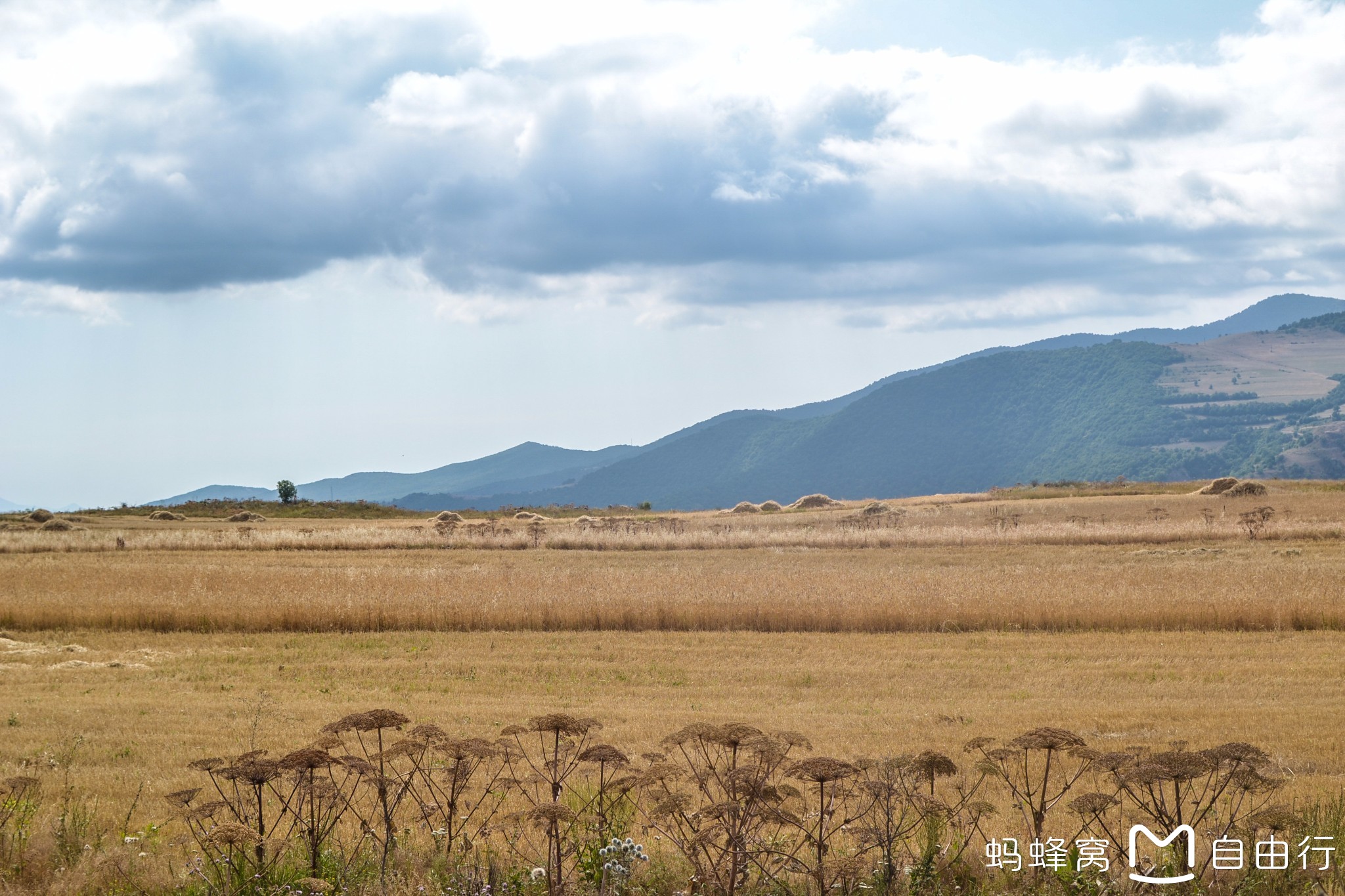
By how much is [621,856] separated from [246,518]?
7085cm

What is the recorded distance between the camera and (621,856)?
668 centimetres

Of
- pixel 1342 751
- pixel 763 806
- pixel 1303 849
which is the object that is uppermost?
pixel 763 806

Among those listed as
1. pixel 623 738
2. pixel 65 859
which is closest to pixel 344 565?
pixel 623 738

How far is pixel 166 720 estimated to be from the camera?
1434 cm

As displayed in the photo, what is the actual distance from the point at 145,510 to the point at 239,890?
265ft

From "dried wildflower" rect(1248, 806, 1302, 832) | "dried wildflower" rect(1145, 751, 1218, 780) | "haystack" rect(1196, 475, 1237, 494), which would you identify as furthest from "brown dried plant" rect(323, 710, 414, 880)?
"haystack" rect(1196, 475, 1237, 494)

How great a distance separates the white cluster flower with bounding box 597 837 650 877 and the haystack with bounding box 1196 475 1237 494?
68.1 metres

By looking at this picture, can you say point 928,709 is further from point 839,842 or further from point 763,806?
point 763,806

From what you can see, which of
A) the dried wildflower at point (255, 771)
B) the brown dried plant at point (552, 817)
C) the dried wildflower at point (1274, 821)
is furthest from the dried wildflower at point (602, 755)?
the dried wildflower at point (1274, 821)

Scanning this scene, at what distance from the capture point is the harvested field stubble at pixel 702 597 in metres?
24.9

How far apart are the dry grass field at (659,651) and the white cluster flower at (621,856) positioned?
103 cm

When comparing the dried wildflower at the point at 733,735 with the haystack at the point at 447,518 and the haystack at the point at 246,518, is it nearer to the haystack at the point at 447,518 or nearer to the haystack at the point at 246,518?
the haystack at the point at 447,518

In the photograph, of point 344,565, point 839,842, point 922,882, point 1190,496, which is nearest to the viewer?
point 922,882

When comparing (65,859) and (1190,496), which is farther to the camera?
(1190,496)
